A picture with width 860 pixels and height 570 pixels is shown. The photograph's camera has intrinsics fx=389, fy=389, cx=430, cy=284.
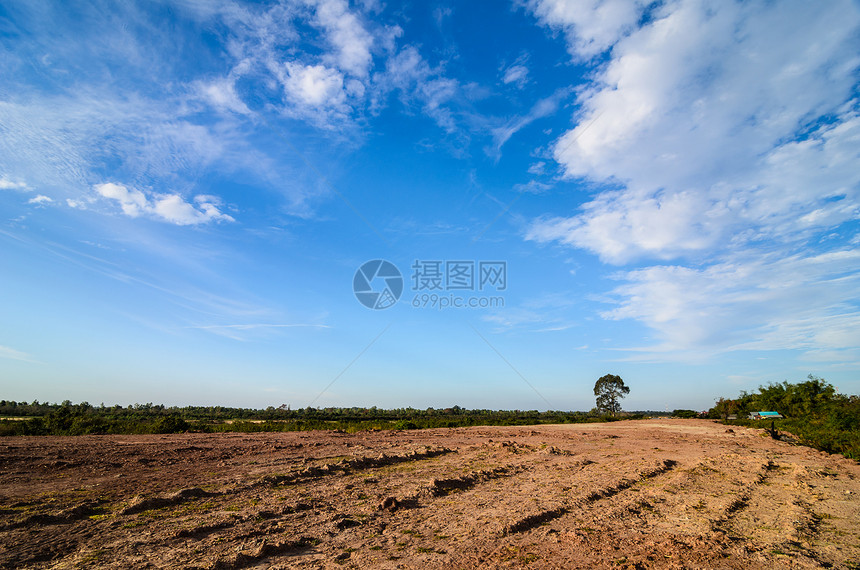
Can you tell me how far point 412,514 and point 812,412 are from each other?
133 feet

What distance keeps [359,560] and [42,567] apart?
14.1 ft

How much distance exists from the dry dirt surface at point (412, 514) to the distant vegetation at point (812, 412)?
865cm

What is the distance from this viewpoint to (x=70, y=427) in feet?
92.4

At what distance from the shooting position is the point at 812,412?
32.5 m

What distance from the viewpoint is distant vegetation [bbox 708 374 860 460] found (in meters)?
21.5

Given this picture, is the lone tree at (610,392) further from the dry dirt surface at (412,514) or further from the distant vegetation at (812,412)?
the dry dirt surface at (412,514)

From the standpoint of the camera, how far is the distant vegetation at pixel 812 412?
21516 mm

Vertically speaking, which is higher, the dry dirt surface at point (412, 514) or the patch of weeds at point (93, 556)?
the patch of weeds at point (93, 556)

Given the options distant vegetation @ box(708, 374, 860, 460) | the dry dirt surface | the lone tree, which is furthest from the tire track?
the lone tree

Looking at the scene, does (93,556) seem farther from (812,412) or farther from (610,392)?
(610,392)

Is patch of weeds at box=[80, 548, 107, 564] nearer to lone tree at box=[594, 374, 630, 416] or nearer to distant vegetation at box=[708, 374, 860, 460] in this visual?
distant vegetation at box=[708, 374, 860, 460]

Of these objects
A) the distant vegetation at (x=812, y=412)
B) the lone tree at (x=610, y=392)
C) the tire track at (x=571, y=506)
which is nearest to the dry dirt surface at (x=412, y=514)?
the tire track at (x=571, y=506)

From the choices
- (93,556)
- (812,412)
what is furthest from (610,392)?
(93,556)

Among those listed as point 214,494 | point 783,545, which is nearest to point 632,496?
point 783,545
